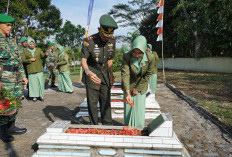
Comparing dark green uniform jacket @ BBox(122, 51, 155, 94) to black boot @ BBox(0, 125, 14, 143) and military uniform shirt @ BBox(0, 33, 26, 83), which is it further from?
black boot @ BBox(0, 125, 14, 143)

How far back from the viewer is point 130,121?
336cm

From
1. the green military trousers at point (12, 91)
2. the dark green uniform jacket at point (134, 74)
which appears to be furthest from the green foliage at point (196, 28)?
the green military trousers at point (12, 91)

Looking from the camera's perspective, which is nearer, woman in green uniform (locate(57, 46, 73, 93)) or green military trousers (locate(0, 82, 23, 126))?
green military trousers (locate(0, 82, 23, 126))

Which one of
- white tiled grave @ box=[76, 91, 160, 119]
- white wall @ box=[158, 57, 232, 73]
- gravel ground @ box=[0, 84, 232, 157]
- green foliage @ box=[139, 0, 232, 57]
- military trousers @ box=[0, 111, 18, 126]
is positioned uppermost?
green foliage @ box=[139, 0, 232, 57]

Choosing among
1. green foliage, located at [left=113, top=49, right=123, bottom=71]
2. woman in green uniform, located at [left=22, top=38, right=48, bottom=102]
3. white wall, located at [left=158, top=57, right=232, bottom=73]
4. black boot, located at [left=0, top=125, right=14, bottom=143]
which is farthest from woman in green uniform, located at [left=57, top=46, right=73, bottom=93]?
white wall, located at [left=158, top=57, right=232, bottom=73]

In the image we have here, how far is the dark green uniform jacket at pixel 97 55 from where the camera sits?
3.29 meters

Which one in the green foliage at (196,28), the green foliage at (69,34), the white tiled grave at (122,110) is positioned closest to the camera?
the white tiled grave at (122,110)

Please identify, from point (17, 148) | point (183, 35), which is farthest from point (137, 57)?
point (183, 35)

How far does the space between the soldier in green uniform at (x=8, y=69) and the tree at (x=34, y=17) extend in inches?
745

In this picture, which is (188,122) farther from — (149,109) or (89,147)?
(89,147)

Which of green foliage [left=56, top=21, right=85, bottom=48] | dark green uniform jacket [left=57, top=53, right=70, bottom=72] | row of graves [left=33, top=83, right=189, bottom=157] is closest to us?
row of graves [left=33, top=83, right=189, bottom=157]

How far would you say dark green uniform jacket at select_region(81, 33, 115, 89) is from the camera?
3.29m

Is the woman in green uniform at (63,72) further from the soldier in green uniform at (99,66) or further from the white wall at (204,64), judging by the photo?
the white wall at (204,64)

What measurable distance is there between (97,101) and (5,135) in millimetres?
1800
